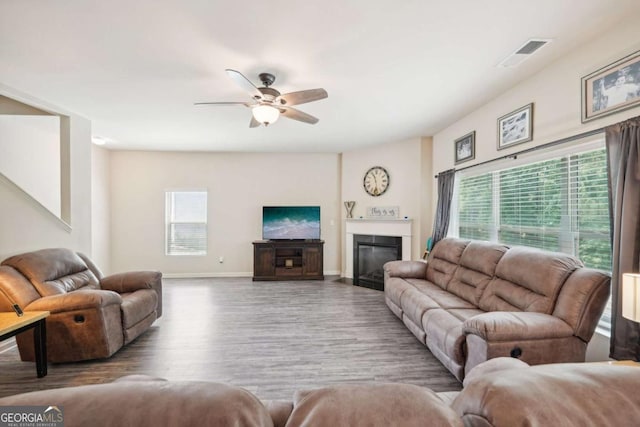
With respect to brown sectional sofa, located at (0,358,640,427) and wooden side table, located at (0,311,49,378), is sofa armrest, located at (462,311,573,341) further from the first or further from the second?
wooden side table, located at (0,311,49,378)

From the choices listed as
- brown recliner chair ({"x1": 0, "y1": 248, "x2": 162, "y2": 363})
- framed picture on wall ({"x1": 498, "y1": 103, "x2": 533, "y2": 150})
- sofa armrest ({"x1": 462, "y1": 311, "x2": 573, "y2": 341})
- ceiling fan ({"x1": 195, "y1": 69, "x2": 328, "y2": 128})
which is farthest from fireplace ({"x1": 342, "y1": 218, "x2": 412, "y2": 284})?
brown recliner chair ({"x1": 0, "y1": 248, "x2": 162, "y2": 363})

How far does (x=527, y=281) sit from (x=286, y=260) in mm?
4312

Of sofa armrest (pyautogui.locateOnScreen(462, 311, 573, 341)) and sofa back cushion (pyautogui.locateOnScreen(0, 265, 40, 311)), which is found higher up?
sofa back cushion (pyautogui.locateOnScreen(0, 265, 40, 311))

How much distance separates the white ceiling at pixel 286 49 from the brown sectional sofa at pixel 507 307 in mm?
1825

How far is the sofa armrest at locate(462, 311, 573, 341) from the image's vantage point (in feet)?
6.09

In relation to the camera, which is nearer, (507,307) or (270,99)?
(507,307)

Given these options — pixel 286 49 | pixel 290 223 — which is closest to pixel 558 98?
pixel 286 49

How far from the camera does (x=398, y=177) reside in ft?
16.8

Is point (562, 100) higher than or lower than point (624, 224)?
higher

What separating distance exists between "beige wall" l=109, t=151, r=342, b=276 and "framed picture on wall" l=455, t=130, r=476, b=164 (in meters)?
2.71

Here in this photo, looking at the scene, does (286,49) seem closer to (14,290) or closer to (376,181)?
(14,290)

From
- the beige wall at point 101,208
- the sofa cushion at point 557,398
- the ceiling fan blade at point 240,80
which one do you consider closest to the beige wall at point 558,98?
the sofa cushion at point 557,398

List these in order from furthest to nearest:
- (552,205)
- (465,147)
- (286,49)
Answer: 1. (465,147)
2. (552,205)
3. (286,49)

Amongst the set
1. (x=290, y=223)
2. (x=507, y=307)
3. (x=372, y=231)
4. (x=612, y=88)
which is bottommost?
(x=507, y=307)
